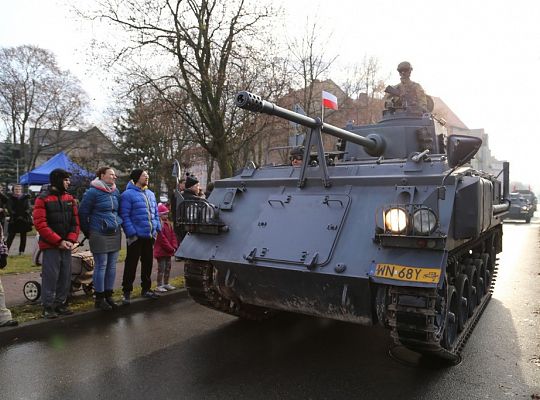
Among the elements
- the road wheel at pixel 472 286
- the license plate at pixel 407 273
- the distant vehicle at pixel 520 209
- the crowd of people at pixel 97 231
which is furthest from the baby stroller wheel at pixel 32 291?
the distant vehicle at pixel 520 209

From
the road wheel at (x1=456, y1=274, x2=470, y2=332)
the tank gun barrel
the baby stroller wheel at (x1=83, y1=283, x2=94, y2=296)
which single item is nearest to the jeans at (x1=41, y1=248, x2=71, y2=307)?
the baby stroller wheel at (x1=83, y1=283, x2=94, y2=296)

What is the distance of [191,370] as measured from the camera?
4.08 m

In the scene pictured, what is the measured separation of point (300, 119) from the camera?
415 cm

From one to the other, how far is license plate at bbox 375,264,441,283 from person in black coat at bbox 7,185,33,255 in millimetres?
9160

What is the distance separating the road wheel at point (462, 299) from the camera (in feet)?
15.0

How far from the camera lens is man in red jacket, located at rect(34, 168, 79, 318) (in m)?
5.18

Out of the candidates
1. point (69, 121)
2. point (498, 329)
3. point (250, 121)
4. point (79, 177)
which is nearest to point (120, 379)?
point (498, 329)

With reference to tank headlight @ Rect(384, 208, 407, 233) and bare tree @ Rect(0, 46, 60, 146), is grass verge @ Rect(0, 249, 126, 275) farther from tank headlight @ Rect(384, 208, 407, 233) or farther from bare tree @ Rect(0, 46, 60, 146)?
bare tree @ Rect(0, 46, 60, 146)

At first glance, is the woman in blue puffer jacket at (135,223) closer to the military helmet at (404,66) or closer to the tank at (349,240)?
the tank at (349,240)

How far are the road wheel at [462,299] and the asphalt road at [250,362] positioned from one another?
25cm

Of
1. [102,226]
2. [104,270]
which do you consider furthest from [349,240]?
[104,270]

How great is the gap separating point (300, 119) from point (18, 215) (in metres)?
8.47

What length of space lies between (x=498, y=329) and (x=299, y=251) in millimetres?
2878

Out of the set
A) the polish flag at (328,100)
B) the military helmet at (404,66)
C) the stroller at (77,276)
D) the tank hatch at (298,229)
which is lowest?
the stroller at (77,276)
